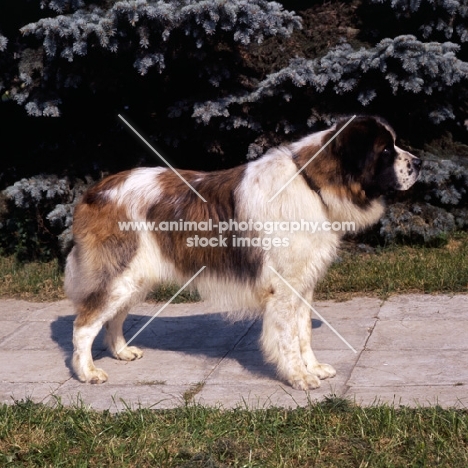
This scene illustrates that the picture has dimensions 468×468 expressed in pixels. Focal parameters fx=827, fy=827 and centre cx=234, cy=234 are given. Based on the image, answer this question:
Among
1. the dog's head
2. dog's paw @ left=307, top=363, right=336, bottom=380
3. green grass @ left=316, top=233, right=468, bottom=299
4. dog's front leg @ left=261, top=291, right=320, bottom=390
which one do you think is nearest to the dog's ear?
the dog's head

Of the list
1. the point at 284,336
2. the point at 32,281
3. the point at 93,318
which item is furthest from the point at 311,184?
the point at 32,281

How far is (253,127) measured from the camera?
815 cm

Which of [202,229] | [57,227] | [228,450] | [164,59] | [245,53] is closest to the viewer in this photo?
[228,450]

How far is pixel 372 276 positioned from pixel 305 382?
8.24 ft

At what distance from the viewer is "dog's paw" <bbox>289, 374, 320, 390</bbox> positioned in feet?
16.9

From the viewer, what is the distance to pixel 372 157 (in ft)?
16.9

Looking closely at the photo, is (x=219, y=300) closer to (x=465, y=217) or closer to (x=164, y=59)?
(x=164, y=59)

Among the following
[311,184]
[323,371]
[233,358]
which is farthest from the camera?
[233,358]

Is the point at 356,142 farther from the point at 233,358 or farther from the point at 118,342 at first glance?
the point at 118,342

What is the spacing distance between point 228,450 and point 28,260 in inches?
222

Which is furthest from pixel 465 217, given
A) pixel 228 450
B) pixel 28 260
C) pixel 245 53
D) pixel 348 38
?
pixel 228 450

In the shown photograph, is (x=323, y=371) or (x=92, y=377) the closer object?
(x=323, y=371)

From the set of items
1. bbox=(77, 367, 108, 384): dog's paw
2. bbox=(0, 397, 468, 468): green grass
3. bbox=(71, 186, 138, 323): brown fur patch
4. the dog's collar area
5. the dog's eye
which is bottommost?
bbox=(77, 367, 108, 384): dog's paw

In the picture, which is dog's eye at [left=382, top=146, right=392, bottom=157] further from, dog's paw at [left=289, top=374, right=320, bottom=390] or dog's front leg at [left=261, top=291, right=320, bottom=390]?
dog's paw at [left=289, top=374, right=320, bottom=390]
